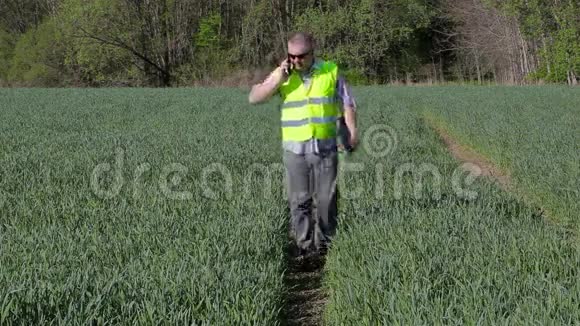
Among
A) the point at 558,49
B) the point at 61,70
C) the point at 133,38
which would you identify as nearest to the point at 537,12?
the point at 558,49

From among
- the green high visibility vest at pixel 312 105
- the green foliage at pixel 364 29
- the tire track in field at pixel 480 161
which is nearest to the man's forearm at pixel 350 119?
the green high visibility vest at pixel 312 105

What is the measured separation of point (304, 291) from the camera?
4840mm

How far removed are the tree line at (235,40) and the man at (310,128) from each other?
128ft

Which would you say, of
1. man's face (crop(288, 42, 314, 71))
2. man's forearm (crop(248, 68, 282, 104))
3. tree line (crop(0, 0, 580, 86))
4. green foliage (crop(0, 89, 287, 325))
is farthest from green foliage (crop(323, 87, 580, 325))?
tree line (crop(0, 0, 580, 86))

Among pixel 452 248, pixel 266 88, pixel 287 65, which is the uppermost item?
pixel 287 65

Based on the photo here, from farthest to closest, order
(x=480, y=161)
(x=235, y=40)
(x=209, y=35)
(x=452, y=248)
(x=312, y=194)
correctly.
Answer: (x=235, y=40) < (x=209, y=35) < (x=480, y=161) < (x=312, y=194) < (x=452, y=248)

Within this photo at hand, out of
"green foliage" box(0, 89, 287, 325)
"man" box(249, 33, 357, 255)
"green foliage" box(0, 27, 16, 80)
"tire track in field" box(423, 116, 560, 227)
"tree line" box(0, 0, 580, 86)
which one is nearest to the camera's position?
"green foliage" box(0, 89, 287, 325)

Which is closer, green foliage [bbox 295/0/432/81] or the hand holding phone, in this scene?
the hand holding phone

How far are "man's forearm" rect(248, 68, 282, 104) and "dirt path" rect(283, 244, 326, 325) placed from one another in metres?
1.33

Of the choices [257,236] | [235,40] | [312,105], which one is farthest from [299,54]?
[235,40]

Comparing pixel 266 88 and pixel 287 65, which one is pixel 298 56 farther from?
pixel 266 88

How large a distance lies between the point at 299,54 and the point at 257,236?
4.46ft

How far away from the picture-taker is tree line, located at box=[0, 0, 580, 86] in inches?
1831

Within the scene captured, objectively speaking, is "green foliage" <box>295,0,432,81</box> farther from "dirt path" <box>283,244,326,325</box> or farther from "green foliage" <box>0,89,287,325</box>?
"dirt path" <box>283,244,326,325</box>
